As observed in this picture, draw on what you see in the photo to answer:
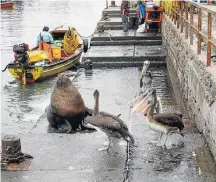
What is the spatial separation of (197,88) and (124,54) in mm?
9038

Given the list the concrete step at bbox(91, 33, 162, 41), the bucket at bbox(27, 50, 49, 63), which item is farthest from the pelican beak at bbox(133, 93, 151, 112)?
the concrete step at bbox(91, 33, 162, 41)

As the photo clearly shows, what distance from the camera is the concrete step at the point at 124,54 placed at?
1764cm

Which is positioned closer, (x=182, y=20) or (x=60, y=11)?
(x=182, y=20)

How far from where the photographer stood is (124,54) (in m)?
18.1

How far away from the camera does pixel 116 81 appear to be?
49.0ft

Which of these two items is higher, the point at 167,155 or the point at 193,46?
the point at 193,46

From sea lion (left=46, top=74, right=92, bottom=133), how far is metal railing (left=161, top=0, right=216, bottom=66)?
2739 mm

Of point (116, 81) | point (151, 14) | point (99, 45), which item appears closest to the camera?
point (116, 81)

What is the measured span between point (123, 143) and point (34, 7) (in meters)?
50.2

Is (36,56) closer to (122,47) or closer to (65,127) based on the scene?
(122,47)

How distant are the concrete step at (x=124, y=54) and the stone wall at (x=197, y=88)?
3.93 meters

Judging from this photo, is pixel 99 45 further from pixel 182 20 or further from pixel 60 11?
pixel 60 11

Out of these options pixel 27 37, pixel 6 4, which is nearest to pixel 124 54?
pixel 27 37

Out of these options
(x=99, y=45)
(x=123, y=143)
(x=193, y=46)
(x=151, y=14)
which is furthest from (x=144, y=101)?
(x=151, y=14)
